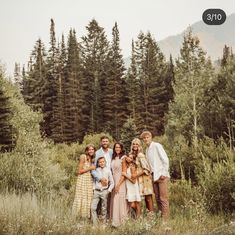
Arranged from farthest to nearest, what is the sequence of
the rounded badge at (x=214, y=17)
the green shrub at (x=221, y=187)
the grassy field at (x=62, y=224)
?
1. the green shrub at (x=221, y=187)
2. the rounded badge at (x=214, y=17)
3. the grassy field at (x=62, y=224)

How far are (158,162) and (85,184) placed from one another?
152cm

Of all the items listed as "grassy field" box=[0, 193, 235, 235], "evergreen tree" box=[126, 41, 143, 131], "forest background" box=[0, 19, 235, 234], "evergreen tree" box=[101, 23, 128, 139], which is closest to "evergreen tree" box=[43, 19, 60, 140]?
"forest background" box=[0, 19, 235, 234]

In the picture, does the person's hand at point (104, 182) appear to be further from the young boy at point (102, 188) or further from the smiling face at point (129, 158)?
the smiling face at point (129, 158)

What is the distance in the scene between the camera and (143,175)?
8.77m

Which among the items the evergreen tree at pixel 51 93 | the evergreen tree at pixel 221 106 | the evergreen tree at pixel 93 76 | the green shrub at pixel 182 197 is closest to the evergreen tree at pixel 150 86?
the evergreen tree at pixel 93 76

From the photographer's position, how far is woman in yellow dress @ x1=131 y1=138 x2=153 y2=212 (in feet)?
28.5

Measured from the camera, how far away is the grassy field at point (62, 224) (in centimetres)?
645

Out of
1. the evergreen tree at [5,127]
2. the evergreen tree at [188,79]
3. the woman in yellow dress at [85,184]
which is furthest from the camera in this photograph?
the evergreen tree at [188,79]

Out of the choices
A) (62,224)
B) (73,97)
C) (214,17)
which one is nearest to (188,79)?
(73,97)

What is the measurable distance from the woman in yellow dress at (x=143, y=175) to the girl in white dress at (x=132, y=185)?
78 mm

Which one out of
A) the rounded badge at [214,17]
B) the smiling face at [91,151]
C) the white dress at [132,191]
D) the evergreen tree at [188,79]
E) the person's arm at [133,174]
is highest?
the evergreen tree at [188,79]

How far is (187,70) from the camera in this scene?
41.5 meters

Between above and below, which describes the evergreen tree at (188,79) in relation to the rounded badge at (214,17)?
above

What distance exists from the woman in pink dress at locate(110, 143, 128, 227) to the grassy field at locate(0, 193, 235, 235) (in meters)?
0.80
